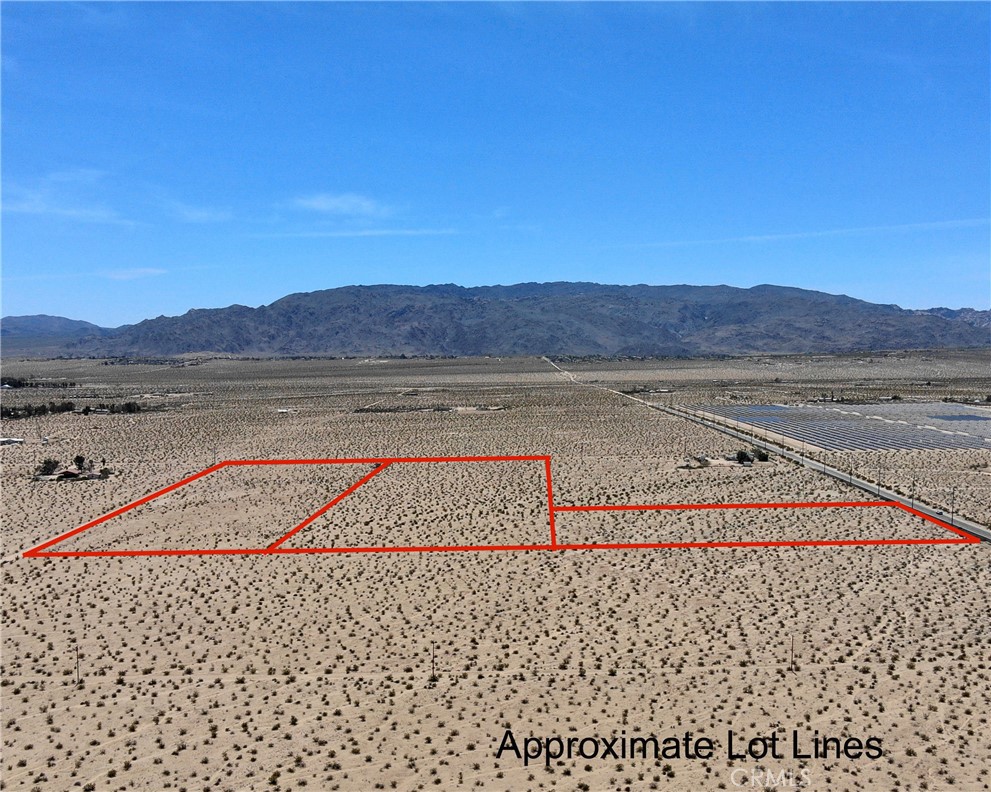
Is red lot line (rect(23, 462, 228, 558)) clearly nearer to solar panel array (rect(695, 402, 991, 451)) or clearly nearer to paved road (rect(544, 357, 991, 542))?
paved road (rect(544, 357, 991, 542))

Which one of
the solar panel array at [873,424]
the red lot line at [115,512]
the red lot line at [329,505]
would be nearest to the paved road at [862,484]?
the solar panel array at [873,424]

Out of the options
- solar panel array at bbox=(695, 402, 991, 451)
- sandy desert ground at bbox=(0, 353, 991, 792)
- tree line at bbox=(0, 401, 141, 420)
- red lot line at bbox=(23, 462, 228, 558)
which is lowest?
sandy desert ground at bbox=(0, 353, 991, 792)

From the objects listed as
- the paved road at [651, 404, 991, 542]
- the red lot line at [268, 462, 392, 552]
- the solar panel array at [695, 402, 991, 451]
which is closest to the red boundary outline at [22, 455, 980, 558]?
the red lot line at [268, 462, 392, 552]

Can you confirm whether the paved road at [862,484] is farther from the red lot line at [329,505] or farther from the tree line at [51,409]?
the tree line at [51,409]

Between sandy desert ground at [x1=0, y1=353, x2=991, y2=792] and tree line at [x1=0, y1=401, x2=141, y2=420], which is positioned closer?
sandy desert ground at [x1=0, y1=353, x2=991, y2=792]

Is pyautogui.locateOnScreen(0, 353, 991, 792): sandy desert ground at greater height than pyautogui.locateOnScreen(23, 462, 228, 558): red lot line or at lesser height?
lesser

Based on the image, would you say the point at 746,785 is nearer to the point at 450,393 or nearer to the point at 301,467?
the point at 301,467
